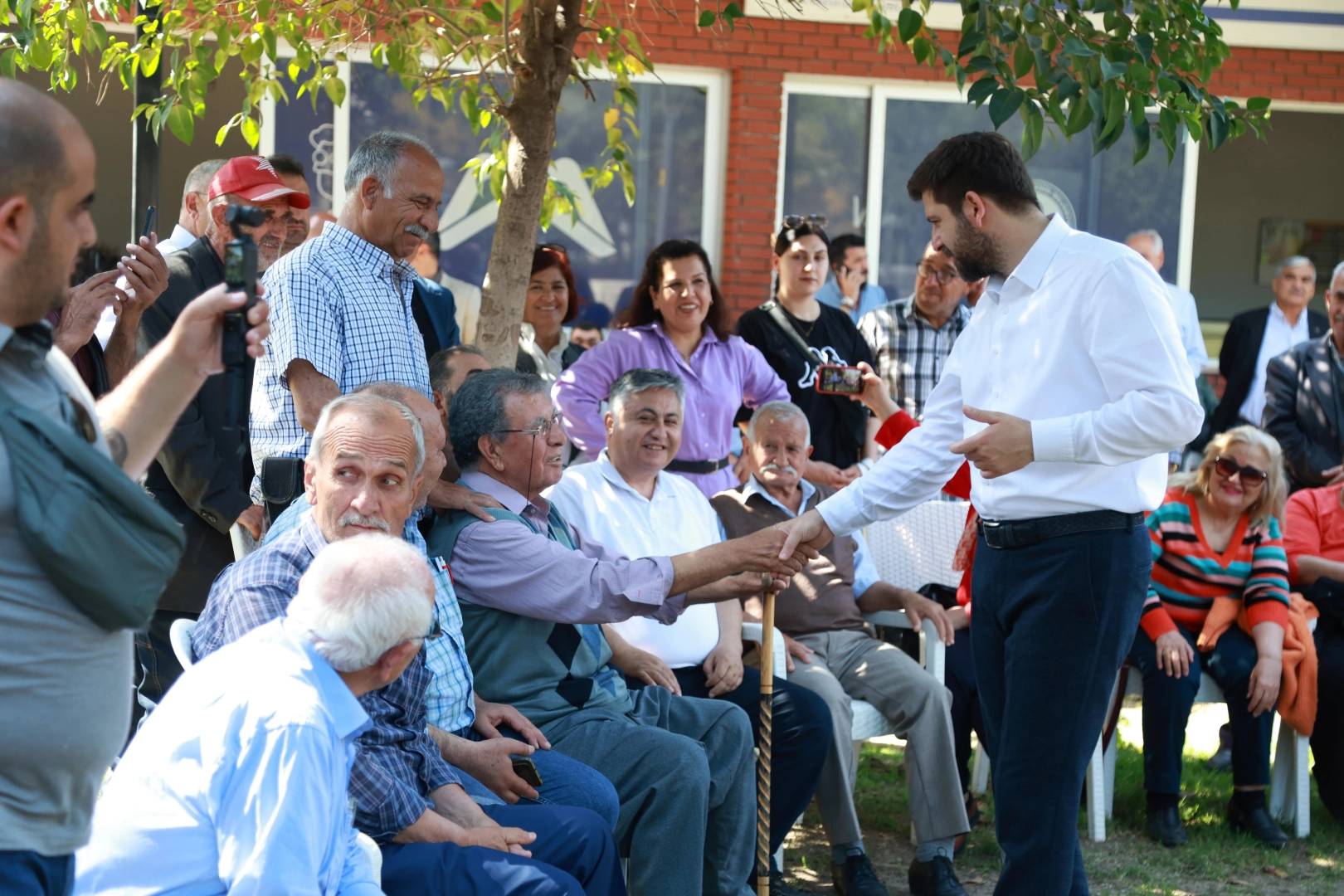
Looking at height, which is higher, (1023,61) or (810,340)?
(1023,61)

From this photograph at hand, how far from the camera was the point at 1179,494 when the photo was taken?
5.35m

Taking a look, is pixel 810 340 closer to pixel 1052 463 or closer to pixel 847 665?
pixel 847 665

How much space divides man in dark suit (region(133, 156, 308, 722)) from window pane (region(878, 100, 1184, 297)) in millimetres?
6127

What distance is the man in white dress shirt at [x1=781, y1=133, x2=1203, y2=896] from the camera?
2.89 m

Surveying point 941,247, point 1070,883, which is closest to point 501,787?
point 1070,883

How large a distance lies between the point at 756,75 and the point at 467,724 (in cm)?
669

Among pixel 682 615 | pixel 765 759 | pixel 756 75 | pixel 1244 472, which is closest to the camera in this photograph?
pixel 765 759

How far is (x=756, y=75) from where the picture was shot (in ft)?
29.3

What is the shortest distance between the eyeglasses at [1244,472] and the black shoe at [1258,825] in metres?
1.25

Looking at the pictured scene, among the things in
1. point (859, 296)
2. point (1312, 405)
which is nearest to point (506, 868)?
point (1312, 405)

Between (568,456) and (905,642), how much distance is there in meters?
1.90

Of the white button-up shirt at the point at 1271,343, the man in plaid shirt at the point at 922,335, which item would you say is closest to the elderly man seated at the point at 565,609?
the man in plaid shirt at the point at 922,335

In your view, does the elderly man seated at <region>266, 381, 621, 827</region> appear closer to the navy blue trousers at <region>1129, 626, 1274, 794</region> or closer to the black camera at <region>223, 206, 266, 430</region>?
the black camera at <region>223, 206, 266, 430</region>

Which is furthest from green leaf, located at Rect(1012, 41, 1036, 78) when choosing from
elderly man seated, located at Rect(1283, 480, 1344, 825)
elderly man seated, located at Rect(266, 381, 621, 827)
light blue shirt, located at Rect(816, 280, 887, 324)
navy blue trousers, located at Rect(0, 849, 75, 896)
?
light blue shirt, located at Rect(816, 280, 887, 324)
